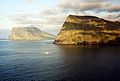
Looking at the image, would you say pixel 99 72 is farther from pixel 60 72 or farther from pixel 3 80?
pixel 3 80

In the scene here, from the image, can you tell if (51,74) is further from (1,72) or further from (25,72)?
(1,72)

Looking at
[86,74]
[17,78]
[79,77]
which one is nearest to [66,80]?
[79,77]

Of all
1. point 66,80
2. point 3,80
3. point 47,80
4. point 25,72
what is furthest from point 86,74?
point 3,80

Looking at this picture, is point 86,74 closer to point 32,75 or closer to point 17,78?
point 32,75

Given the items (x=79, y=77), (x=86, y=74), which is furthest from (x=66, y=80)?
(x=86, y=74)

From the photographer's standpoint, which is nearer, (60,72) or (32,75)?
(32,75)

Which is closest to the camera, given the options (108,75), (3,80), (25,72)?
(3,80)

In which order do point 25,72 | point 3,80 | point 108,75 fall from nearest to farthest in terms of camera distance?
1. point 3,80
2. point 108,75
3. point 25,72

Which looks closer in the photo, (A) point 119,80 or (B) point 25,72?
(A) point 119,80
